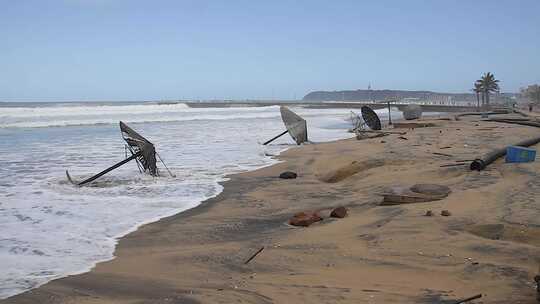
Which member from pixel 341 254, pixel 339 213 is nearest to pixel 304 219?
pixel 339 213

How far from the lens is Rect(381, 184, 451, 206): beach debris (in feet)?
24.3

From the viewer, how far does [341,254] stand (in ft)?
17.6

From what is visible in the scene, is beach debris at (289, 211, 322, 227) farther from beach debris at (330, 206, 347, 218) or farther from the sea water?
the sea water

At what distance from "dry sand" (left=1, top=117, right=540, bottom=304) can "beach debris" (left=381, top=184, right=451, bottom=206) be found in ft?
0.69

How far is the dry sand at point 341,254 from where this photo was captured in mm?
4328

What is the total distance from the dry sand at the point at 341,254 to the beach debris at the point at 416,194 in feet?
0.69

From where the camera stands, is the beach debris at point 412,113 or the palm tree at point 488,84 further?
the palm tree at point 488,84

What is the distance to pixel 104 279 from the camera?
5.13 meters

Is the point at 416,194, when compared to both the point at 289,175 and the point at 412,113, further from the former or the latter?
the point at 412,113

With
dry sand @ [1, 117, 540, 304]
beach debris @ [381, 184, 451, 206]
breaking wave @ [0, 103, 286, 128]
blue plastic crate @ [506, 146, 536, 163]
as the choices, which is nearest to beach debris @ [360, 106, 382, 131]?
blue plastic crate @ [506, 146, 536, 163]

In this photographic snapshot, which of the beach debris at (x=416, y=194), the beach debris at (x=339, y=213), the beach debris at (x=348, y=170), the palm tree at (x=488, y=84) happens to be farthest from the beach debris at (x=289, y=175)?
the palm tree at (x=488, y=84)

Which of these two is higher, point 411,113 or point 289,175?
point 411,113

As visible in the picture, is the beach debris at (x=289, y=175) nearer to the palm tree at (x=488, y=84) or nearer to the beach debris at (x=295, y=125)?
the beach debris at (x=295, y=125)

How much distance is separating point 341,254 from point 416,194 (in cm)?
263
